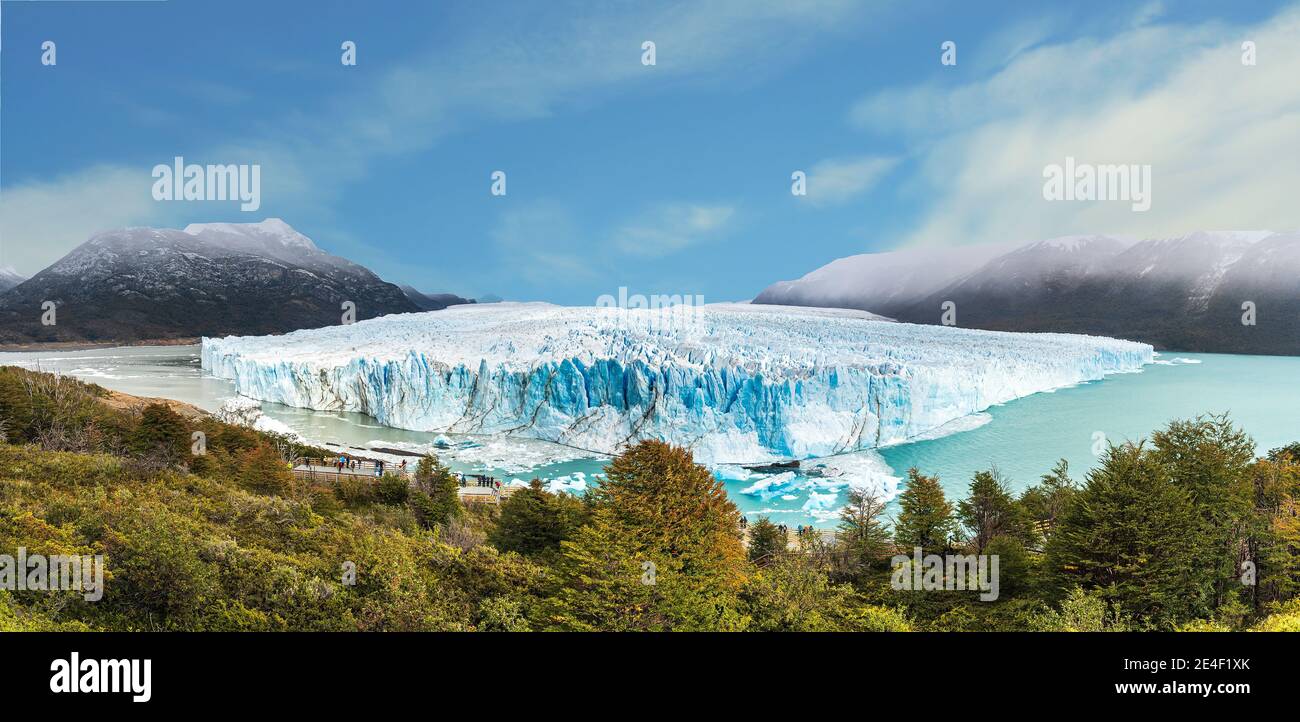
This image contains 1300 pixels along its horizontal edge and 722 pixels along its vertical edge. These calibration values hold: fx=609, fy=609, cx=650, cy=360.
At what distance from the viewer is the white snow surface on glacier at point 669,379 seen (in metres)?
18.8

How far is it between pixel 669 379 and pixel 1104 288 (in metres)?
69.5

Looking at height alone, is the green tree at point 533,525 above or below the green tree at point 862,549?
above

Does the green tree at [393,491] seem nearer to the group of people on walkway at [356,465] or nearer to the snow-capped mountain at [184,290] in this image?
the group of people on walkway at [356,465]

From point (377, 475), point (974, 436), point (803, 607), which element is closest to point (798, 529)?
point (803, 607)

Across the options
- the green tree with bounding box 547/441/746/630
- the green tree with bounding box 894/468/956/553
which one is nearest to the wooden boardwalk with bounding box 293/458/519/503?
the green tree with bounding box 547/441/746/630

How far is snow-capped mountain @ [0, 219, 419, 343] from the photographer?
72.8 metres

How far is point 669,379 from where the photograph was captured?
1912cm

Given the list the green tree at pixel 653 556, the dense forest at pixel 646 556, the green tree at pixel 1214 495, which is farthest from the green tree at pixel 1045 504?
the green tree at pixel 653 556

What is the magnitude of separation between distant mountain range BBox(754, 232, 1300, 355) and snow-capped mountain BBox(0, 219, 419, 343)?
65.0m

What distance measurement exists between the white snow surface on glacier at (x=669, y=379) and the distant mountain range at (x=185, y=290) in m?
59.0

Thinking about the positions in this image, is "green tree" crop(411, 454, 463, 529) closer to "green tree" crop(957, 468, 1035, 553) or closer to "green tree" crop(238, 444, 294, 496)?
"green tree" crop(238, 444, 294, 496)

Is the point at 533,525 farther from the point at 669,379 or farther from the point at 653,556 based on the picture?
the point at 669,379

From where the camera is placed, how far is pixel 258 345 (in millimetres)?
32938
